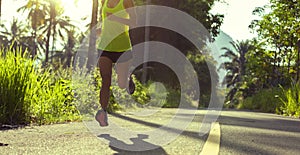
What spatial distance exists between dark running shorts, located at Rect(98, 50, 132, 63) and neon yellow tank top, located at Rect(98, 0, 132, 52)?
0.17 ft

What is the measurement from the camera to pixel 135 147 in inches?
171

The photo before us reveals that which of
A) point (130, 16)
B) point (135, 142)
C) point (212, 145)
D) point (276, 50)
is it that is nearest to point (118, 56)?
point (130, 16)

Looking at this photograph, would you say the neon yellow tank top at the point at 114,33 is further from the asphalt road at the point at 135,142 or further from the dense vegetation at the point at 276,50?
the dense vegetation at the point at 276,50

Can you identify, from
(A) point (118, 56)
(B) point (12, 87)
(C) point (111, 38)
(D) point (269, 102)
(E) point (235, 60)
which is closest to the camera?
(C) point (111, 38)

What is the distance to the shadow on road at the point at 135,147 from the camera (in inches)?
158

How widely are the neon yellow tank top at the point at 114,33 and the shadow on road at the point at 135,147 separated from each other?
1.34m

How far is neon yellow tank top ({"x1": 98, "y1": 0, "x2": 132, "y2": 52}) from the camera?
5789 mm

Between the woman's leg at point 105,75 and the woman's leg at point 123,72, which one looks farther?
the woman's leg at point 123,72

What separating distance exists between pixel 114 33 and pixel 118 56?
1.04ft

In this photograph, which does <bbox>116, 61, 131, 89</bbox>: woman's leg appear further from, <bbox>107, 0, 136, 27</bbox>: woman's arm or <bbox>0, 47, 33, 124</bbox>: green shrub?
<bbox>0, 47, 33, 124</bbox>: green shrub

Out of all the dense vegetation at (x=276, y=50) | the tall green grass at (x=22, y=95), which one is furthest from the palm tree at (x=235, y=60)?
the tall green grass at (x=22, y=95)

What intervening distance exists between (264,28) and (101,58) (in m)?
26.2

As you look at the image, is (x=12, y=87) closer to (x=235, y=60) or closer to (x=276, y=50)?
(x=276, y=50)

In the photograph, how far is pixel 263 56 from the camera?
3127 cm
